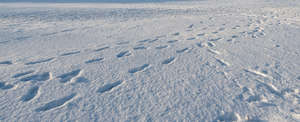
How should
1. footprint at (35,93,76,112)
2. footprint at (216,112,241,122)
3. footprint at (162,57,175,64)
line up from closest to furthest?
footprint at (216,112,241,122)
footprint at (35,93,76,112)
footprint at (162,57,175,64)

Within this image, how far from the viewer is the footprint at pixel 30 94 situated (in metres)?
2.07

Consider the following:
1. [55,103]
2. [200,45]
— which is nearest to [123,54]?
[200,45]

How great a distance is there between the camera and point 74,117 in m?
1.79

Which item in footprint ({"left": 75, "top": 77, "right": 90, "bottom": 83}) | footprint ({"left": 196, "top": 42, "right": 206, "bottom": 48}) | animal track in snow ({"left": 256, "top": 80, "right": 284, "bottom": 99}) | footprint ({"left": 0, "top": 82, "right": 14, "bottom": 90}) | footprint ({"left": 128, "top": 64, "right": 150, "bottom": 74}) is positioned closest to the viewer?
animal track in snow ({"left": 256, "top": 80, "right": 284, "bottom": 99})

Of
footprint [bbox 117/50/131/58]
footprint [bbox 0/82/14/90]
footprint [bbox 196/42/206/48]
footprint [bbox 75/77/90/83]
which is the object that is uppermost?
footprint [bbox 196/42/206/48]

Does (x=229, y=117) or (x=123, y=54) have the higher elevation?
(x=123, y=54)

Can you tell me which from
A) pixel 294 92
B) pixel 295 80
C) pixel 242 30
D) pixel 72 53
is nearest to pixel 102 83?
pixel 72 53

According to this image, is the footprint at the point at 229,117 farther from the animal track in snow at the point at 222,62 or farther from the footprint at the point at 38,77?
the footprint at the point at 38,77

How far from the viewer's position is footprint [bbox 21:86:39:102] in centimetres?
207

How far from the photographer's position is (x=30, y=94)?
85.0 inches

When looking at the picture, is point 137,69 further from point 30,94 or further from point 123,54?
point 30,94

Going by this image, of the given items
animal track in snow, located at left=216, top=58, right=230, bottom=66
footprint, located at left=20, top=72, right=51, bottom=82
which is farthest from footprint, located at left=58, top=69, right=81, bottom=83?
animal track in snow, located at left=216, top=58, right=230, bottom=66

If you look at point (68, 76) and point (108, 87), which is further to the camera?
point (68, 76)

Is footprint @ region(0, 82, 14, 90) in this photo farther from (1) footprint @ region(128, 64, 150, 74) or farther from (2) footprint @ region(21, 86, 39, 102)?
(1) footprint @ region(128, 64, 150, 74)
